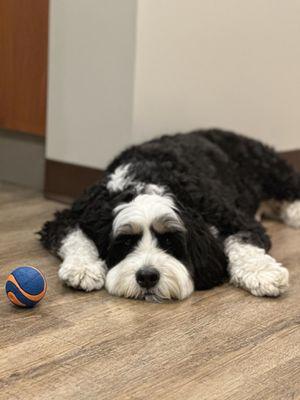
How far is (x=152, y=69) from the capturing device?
4.32 metres

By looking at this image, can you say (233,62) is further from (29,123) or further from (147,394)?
(147,394)

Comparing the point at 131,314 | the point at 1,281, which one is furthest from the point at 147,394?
the point at 1,281

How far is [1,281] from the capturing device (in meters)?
3.12

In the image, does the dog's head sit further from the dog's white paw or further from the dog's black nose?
the dog's white paw

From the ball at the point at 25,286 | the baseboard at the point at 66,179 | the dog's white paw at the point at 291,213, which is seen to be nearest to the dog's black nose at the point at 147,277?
the ball at the point at 25,286

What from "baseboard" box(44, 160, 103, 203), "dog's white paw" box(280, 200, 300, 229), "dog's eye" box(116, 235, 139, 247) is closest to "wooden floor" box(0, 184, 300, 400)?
"dog's eye" box(116, 235, 139, 247)

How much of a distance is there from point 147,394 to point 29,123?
10.6ft

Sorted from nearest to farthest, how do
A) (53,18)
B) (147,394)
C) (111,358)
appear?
1. (147,394)
2. (111,358)
3. (53,18)

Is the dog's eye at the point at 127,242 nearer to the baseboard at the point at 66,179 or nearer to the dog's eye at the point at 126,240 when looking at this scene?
the dog's eye at the point at 126,240

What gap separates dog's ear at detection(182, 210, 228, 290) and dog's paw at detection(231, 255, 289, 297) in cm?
11

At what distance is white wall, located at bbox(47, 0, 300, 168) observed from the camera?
4.26 metres

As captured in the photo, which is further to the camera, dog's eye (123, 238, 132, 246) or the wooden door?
the wooden door

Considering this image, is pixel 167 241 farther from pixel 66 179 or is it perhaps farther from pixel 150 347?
pixel 66 179

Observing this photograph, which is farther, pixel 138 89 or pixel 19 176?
pixel 19 176
